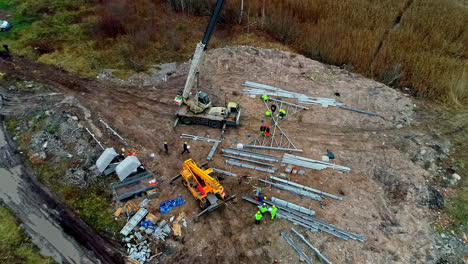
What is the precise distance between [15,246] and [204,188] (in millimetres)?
9548

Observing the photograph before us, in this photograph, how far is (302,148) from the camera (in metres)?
21.0

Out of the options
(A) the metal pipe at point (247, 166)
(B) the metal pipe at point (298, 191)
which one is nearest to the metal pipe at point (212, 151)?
(A) the metal pipe at point (247, 166)

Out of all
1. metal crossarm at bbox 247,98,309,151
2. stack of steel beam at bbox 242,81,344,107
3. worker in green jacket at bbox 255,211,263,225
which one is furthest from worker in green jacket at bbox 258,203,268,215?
stack of steel beam at bbox 242,81,344,107

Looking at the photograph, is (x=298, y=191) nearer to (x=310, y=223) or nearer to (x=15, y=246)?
(x=310, y=223)

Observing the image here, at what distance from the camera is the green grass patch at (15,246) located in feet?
49.7

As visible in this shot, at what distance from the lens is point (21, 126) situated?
71.8 ft

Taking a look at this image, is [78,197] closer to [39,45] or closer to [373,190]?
[373,190]

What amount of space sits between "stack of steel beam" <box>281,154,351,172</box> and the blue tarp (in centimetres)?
676

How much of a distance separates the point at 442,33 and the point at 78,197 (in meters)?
32.5

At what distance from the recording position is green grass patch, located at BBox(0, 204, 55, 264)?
49.7ft

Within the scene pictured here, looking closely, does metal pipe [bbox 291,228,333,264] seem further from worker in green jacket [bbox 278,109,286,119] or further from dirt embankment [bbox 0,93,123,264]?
worker in green jacket [bbox 278,109,286,119]

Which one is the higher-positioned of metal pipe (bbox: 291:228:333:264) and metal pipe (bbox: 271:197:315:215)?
metal pipe (bbox: 271:197:315:215)

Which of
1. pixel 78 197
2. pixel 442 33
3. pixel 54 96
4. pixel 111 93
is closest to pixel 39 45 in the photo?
pixel 54 96

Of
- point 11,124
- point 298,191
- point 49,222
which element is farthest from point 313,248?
point 11,124
